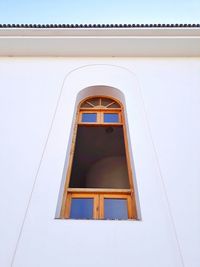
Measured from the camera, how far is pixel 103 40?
15.3 ft

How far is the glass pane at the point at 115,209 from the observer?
259 cm

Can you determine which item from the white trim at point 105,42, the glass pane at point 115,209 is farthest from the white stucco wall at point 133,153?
the glass pane at point 115,209

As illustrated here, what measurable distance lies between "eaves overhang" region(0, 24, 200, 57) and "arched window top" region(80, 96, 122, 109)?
1.06 meters

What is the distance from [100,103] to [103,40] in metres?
1.35

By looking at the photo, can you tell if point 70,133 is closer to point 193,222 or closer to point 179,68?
point 193,222

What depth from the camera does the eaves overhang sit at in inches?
181

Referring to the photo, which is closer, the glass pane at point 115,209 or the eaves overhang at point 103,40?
the glass pane at point 115,209

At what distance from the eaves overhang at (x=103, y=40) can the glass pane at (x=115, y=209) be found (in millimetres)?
3034

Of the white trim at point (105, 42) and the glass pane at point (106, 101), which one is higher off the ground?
the white trim at point (105, 42)

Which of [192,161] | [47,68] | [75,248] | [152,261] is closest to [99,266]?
[75,248]

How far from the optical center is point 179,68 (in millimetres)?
4414

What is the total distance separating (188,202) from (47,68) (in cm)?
332

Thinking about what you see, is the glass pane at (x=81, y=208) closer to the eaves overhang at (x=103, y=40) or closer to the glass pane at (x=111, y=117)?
the glass pane at (x=111, y=117)

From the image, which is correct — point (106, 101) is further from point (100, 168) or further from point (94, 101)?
point (100, 168)
